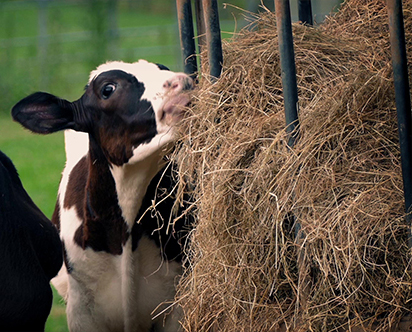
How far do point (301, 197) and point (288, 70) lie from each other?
0.52 meters

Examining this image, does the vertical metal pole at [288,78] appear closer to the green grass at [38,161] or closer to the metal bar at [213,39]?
the metal bar at [213,39]

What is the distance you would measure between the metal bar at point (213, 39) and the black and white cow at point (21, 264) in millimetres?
1068

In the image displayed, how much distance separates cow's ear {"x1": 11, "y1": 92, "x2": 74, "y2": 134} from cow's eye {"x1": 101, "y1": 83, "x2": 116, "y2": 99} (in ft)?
0.86

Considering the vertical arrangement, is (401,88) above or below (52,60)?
below

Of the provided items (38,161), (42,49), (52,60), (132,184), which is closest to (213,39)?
(132,184)

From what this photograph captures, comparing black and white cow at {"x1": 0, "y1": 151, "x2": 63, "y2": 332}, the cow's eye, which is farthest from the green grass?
the cow's eye

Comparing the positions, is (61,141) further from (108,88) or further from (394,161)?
(394,161)

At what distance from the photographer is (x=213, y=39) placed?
318 centimetres

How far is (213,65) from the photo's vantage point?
3174 mm

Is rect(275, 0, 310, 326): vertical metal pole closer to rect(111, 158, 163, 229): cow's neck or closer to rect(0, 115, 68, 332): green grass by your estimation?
rect(111, 158, 163, 229): cow's neck

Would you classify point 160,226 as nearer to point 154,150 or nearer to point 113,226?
point 113,226

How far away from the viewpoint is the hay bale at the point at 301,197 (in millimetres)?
2502

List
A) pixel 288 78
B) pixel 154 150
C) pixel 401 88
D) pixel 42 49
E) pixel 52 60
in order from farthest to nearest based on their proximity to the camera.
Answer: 1. pixel 52 60
2. pixel 42 49
3. pixel 154 150
4. pixel 288 78
5. pixel 401 88

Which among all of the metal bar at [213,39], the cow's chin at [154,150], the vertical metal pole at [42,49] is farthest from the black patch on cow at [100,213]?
the vertical metal pole at [42,49]
